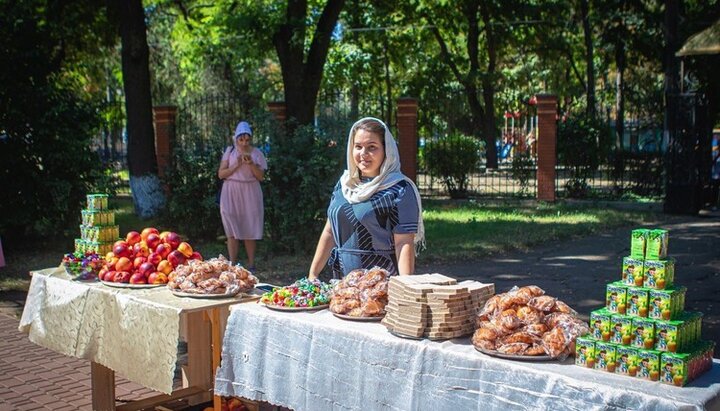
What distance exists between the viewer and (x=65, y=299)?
16.2 ft

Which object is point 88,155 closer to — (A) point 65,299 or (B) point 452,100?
(A) point 65,299

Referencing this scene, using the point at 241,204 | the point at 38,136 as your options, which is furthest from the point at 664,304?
the point at 38,136

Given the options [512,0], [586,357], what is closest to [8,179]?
[586,357]

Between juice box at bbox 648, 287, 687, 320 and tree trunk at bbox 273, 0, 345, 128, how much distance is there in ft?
40.6

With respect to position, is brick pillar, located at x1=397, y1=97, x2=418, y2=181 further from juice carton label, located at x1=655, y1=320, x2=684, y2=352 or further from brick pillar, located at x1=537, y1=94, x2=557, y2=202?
juice carton label, located at x1=655, y1=320, x2=684, y2=352

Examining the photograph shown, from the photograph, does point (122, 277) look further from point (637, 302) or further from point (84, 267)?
point (637, 302)

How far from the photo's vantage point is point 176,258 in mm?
4785

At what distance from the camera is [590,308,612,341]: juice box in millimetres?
2934

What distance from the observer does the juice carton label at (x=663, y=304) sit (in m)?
2.83

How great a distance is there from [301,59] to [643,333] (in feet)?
43.4

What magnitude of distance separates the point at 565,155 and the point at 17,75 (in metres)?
13.1

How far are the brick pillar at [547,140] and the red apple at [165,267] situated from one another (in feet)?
49.5

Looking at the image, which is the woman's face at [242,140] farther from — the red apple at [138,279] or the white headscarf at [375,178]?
the white headscarf at [375,178]

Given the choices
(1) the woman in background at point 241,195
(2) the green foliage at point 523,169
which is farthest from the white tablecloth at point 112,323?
(2) the green foliage at point 523,169
